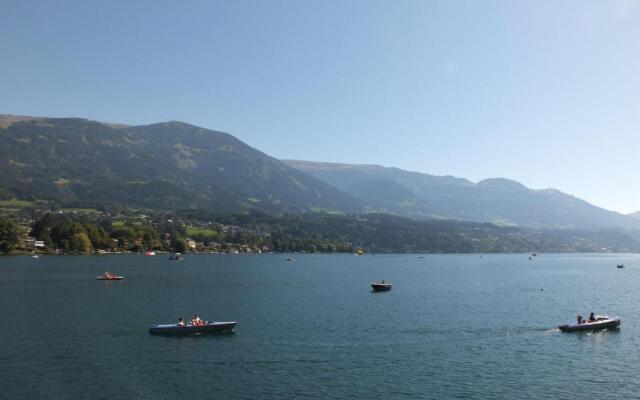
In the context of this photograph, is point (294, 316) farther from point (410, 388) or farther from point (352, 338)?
point (410, 388)

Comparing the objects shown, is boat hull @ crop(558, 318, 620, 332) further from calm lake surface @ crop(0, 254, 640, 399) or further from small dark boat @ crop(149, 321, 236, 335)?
small dark boat @ crop(149, 321, 236, 335)

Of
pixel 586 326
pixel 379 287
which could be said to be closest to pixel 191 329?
pixel 586 326

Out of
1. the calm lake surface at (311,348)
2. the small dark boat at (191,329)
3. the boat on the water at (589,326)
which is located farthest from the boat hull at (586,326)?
the small dark boat at (191,329)

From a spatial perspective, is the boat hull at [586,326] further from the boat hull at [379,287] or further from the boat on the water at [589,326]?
the boat hull at [379,287]

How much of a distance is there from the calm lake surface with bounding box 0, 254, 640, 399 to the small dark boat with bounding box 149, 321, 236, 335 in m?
1.95

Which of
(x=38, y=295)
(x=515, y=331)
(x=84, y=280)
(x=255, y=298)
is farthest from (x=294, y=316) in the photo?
(x=84, y=280)

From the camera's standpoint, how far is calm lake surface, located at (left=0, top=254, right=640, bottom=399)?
55.8m

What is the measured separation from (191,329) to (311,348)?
903 inches

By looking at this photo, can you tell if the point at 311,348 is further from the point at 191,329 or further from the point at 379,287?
the point at 379,287

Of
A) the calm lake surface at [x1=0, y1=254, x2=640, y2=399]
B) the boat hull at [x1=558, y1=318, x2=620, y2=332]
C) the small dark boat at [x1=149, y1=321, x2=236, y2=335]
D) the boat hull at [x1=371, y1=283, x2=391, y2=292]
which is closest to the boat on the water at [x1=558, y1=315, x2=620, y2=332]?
the boat hull at [x1=558, y1=318, x2=620, y2=332]

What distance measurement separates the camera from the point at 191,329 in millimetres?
85312

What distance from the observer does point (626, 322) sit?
10438 centimetres

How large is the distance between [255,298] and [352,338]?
56076 millimetres

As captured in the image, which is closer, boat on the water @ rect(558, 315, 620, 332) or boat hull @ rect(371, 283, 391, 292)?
boat on the water @ rect(558, 315, 620, 332)
